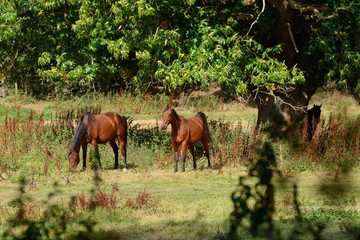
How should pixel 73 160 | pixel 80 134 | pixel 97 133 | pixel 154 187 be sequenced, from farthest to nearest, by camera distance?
pixel 97 133 → pixel 80 134 → pixel 73 160 → pixel 154 187

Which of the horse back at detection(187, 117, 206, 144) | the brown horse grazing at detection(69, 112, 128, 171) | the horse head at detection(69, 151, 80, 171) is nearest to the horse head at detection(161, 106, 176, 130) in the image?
the horse back at detection(187, 117, 206, 144)

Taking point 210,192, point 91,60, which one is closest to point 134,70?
point 91,60

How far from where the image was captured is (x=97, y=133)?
17.0 meters

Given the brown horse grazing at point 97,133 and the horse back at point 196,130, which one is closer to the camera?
the brown horse grazing at point 97,133

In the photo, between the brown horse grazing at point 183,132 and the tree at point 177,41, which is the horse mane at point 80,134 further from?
the brown horse grazing at point 183,132

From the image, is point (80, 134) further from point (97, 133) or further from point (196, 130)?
point (196, 130)

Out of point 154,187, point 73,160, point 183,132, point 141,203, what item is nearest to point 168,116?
point 183,132

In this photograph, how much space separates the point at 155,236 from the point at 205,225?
0.84 meters

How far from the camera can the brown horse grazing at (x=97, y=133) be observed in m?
16.5

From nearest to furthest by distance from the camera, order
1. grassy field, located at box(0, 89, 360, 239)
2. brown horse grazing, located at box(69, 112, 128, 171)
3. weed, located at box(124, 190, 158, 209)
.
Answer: grassy field, located at box(0, 89, 360, 239), weed, located at box(124, 190, 158, 209), brown horse grazing, located at box(69, 112, 128, 171)

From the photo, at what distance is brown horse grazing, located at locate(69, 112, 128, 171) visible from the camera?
16.5 meters

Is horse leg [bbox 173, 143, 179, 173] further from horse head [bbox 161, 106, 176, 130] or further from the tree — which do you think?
the tree

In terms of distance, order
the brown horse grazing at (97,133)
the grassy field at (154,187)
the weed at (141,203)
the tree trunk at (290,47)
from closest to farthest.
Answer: the grassy field at (154,187), the weed at (141,203), the brown horse grazing at (97,133), the tree trunk at (290,47)

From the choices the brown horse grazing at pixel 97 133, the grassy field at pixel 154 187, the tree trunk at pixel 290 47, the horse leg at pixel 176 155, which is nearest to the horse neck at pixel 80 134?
the brown horse grazing at pixel 97 133
